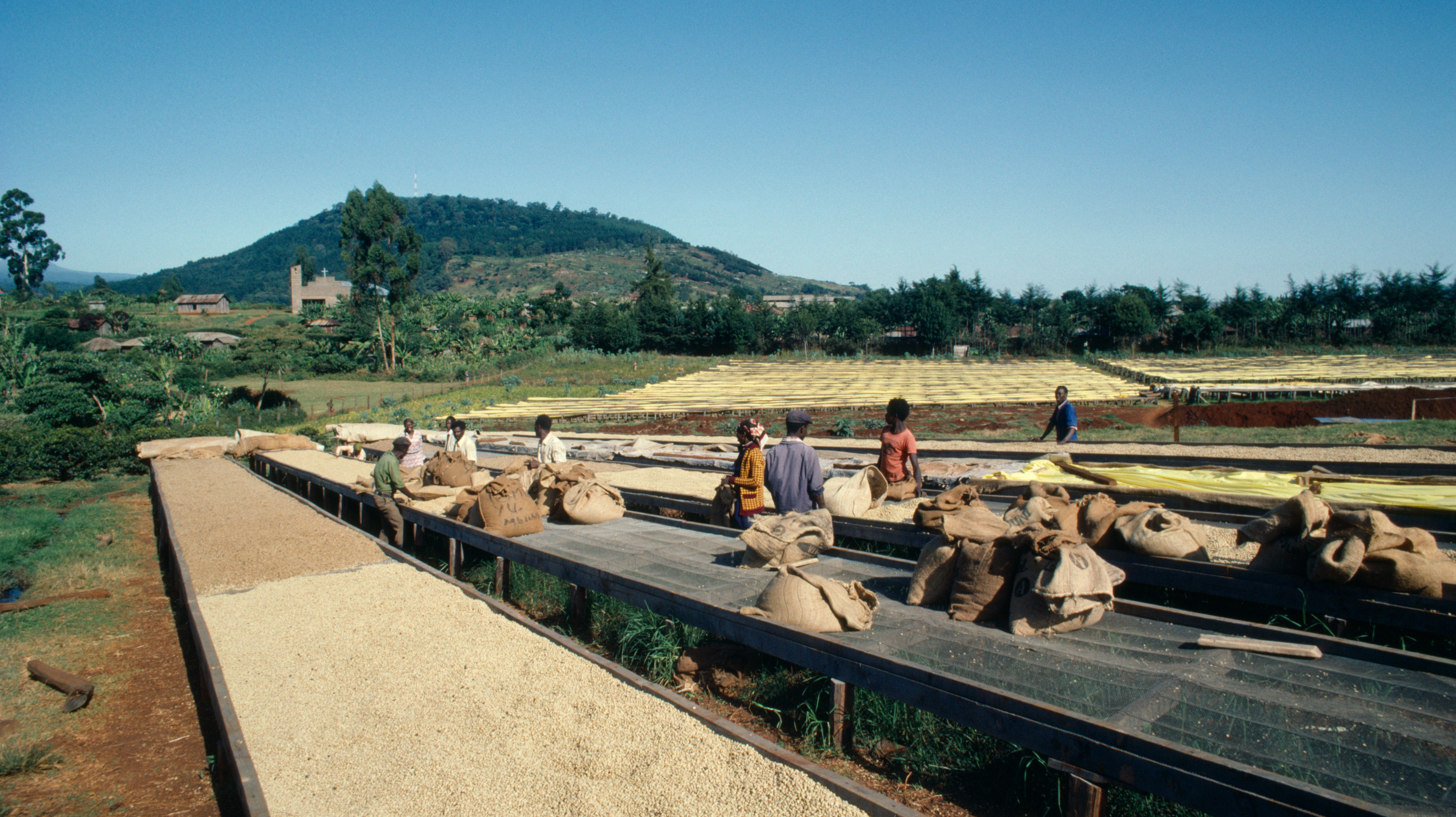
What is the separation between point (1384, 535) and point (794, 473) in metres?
3.68

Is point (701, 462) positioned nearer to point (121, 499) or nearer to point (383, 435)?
point (383, 435)

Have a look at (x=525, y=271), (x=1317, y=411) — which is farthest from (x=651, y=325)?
(x=525, y=271)

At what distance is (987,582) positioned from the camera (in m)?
4.52

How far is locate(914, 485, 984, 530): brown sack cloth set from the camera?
569 cm

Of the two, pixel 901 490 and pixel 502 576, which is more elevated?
pixel 901 490

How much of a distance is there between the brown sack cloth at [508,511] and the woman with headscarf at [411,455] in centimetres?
319

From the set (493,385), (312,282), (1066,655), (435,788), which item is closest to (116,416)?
(493,385)

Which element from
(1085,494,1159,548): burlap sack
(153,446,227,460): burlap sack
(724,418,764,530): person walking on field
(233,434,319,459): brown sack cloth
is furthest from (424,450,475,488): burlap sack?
(153,446,227,460): burlap sack

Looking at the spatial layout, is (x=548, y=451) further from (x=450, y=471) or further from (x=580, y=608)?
(x=580, y=608)

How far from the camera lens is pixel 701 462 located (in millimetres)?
12867

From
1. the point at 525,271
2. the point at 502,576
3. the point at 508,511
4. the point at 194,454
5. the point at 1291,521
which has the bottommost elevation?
the point at 194,454

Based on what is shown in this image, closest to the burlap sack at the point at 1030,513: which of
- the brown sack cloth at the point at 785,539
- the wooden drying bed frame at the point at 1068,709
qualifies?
the wooden drying bed frame at the point at 1068,709

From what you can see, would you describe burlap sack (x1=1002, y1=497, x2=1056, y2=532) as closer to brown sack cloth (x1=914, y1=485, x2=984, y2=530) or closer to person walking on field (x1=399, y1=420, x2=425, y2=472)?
brown sack cloth (x1=914, y1=485, x2=984, y2=530)

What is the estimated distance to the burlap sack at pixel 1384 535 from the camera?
4.26m
